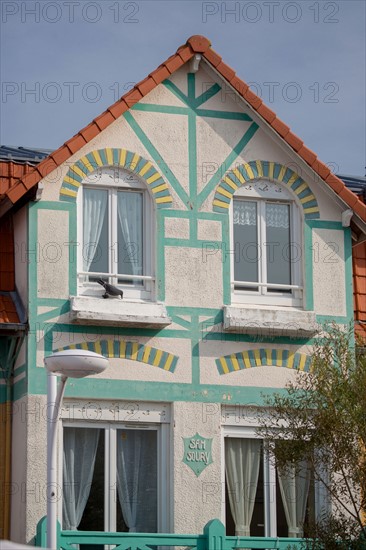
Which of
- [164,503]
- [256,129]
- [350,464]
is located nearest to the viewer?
[350,464]

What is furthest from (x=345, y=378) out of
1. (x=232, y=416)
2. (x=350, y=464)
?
(x=232, y=416)

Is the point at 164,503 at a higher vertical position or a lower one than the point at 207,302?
lower

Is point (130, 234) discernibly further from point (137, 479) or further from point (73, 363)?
point (73, 363)

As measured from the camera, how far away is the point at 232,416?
902 inches

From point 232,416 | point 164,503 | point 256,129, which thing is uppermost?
point 256,129

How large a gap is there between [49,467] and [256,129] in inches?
328

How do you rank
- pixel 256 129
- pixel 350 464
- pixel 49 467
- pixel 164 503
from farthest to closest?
pixel 256 129 < pixel 164 503 < pixel 350 464 < pixel 49 467

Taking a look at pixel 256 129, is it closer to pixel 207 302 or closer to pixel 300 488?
pixel 207 302

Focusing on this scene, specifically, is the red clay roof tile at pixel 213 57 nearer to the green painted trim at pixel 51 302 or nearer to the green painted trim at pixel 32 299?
the green painted trim at pixel 32 299

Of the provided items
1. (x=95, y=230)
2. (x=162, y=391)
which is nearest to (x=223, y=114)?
(x=95, y=230)

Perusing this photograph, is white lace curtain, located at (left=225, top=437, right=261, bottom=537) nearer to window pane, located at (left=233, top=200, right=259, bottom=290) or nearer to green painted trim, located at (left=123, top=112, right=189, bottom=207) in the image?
window pane, located at (left=233, top=200, right=259, bottom=290)

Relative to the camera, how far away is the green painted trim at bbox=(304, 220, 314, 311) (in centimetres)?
2370

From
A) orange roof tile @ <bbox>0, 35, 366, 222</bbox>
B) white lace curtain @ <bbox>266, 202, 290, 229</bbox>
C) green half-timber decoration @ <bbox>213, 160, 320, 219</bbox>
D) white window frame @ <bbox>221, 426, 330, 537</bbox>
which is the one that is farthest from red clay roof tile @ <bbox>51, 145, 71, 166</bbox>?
white window frame @ <bbox>221, 426, 330, 537</bbox>

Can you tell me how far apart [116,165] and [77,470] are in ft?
16.0
